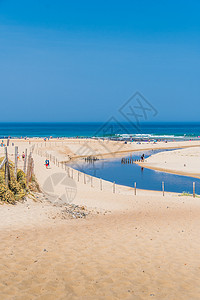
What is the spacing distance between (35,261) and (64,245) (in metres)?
1.57

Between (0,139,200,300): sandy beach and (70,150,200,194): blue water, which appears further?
(70,150,200,194): blue water

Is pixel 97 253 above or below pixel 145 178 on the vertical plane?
above

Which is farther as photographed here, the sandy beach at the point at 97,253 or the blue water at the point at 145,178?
the blue water at the point at 145,178

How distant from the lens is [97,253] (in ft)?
27.7

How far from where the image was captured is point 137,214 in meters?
14.8

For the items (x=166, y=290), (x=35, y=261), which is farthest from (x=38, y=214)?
(x=166, y=290)

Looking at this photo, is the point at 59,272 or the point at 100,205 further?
the point at 100,205

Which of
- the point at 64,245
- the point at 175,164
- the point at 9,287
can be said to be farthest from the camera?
the point at 175,164

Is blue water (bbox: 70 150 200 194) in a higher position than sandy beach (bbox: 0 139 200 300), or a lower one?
lower

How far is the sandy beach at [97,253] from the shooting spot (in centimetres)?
623

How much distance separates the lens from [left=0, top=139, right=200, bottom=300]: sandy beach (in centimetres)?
623

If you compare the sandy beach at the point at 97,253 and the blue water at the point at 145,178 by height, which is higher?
the sandy beach at the point at 97,253

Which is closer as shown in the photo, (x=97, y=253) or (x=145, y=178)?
(x=97, y=253)

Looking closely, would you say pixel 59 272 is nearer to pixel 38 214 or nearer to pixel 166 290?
pixel 166 290
